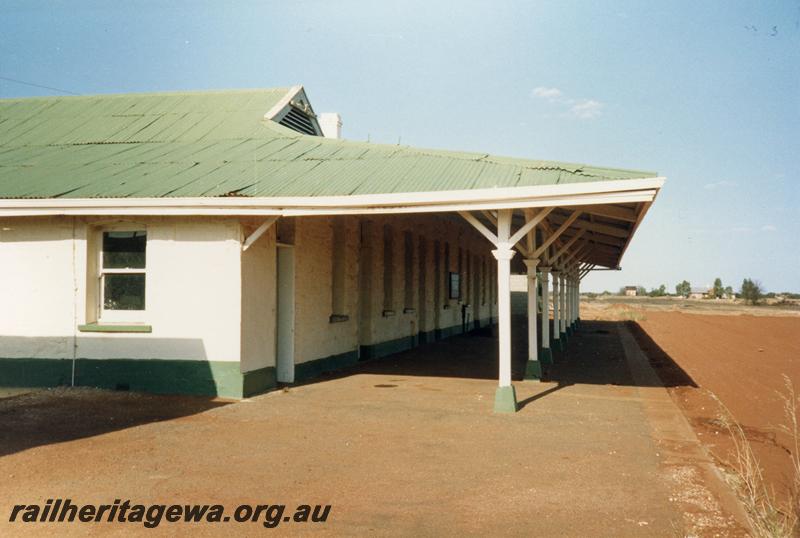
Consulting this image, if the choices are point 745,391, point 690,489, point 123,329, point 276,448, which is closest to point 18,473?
point 276,448

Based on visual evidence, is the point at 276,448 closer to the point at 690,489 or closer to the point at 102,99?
the point at 690,489

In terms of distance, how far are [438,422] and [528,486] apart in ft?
9.04

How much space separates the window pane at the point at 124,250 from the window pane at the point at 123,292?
170mm

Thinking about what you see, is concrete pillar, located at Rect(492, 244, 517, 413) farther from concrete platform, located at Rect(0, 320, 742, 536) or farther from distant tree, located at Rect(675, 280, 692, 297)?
distant tree, located at Rect(675, 280, 692, 297)

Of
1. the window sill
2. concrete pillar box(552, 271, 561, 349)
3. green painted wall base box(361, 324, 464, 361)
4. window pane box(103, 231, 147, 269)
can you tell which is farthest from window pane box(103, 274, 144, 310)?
concrete pillar box(552, 271, 561, 349)

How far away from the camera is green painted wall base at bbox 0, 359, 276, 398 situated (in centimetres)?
963

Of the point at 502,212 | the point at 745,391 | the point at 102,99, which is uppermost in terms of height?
the point at 102,99

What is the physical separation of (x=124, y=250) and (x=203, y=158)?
2268 millimetres

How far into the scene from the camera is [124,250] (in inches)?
404

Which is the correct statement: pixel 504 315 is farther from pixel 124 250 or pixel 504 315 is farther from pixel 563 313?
pixel 563 313

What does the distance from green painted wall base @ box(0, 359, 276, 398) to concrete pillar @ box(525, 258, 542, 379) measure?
4549 mm

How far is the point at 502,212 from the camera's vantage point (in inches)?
351

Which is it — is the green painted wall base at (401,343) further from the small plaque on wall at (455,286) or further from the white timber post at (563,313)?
the white timber post at (563,313)

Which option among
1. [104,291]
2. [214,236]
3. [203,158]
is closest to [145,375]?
[104,291]
